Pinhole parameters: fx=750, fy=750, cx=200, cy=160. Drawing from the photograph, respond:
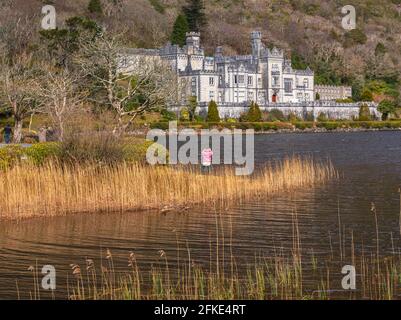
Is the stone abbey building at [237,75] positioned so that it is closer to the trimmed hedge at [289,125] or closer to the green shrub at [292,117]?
the green shrub at [292,117]

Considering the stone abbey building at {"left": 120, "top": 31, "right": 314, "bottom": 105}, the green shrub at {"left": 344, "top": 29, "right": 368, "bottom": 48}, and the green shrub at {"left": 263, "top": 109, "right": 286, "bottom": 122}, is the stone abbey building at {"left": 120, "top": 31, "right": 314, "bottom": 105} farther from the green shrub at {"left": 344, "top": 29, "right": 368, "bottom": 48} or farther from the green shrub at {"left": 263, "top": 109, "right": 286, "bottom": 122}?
the green shrub at {"left": 344, "top": 29, "right": 368, "bottom": 48}

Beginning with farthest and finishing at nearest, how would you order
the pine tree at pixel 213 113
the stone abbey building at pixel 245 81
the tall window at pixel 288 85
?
the tall window at pixel 288 85
the stone abbey building at pixel 245 81
the pine tree at pixel 213 113

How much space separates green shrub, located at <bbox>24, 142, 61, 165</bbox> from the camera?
70.9 feet

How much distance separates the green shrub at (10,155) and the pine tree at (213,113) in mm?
55749

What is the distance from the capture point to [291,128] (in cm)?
8300

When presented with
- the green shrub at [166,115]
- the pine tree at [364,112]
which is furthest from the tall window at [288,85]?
the green shrub at [166,115]

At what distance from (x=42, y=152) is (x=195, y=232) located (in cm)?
704

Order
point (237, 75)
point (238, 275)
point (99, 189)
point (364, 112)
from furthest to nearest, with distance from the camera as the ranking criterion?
point (364, 112) < point (237, 75) < point (99, 189) < point (238, 275)

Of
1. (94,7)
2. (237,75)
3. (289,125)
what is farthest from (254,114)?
(94,7)

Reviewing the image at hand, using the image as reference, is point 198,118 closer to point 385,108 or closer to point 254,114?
point 254,114

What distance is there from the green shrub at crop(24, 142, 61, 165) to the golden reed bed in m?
0.69

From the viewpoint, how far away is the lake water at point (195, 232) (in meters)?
14.7

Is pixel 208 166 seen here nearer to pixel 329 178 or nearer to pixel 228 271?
pixel 329 178

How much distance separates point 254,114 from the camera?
82.5m
